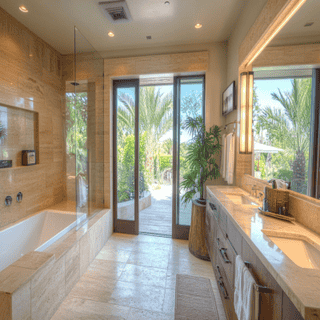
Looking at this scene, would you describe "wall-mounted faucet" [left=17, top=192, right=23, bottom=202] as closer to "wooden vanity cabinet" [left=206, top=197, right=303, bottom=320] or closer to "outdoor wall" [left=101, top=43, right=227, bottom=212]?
"outdoor wall" [left=101, top=43, right=227, bottom=212]

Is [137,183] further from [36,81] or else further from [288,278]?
[288,278]

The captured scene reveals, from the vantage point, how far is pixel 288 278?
62cm

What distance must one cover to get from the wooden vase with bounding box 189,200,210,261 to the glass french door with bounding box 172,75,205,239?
45cm

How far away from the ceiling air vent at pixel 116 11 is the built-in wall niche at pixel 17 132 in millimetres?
1574

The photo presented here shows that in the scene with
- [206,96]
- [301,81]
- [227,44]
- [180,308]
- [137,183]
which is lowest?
[180,308]

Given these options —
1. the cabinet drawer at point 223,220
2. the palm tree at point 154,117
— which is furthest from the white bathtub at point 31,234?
the palm tree at point 154,117

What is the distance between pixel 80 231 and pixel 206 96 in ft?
8.10

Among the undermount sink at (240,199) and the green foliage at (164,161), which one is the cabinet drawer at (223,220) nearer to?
the undermount sink at (240,199)

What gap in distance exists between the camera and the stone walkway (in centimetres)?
296

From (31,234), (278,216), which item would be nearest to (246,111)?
(278,216)

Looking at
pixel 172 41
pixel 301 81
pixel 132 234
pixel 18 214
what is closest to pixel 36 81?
pixel 18 214

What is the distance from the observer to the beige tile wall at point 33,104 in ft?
7.00

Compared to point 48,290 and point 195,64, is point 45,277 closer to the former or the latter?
point 48,290

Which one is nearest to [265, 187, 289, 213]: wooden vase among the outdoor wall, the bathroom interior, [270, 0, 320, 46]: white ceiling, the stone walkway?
the bathroom interior
